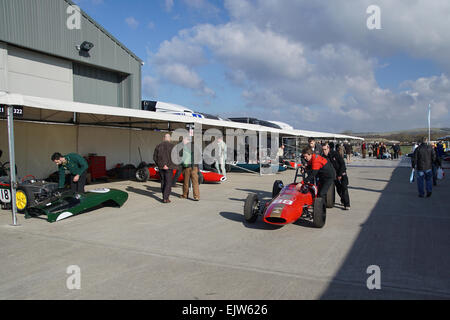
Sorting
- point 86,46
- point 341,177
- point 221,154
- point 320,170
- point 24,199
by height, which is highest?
point 86,46

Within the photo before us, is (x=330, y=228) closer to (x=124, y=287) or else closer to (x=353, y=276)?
(x=353, y=276)

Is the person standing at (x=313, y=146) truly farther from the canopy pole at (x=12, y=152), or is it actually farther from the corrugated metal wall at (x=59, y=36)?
the corrugated metal wall at (x=59, y=36)

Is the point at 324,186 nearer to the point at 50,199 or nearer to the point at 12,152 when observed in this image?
the point at 50,199

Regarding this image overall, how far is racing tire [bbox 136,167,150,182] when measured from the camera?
43.4 feet

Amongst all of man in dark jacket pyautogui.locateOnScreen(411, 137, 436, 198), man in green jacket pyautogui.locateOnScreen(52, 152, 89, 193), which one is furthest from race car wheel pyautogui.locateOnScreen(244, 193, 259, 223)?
man in dark jacket pyautogui.locateOnScreen(411, 137, 436, 198)

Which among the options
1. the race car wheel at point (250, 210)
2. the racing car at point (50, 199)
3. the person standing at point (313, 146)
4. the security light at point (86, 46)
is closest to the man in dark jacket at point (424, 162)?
the person standing at point (313, 146)

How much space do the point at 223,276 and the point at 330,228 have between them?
308cm

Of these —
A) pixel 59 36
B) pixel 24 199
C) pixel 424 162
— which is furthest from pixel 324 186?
pixel 59 36

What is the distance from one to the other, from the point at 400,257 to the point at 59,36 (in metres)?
15.8

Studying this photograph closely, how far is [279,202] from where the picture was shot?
632 cm

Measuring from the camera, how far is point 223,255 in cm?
496

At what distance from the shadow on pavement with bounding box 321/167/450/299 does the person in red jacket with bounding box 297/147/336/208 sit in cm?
108
